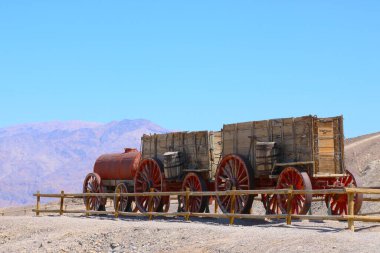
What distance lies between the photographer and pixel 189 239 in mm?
16047

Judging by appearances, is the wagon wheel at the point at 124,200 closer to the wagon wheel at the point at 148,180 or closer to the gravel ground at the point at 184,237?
the wagon wheel at the point at 148,180

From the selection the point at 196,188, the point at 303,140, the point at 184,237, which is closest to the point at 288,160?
the point at 303,140

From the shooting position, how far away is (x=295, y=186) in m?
19.3

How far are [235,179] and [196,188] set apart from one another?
2.42 m

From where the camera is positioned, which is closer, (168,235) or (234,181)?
(168,235)

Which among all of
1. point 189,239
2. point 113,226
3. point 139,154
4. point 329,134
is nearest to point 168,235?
point 189,239

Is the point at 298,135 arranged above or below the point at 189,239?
above

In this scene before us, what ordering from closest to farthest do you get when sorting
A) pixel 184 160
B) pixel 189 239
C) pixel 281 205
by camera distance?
1. pixel 189 239
2. pixel 281 205
3. pixel 184 160

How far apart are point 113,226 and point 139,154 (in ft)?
27.2

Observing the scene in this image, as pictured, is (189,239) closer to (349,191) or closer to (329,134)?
(349,191)

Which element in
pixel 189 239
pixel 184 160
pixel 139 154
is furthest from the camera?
pixel 139 154

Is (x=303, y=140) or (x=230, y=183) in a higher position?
(x=303, y=140)

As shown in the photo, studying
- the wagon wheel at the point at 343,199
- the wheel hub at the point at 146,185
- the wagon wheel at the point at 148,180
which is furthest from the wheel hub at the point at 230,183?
the wheel hub at the point at 146,185

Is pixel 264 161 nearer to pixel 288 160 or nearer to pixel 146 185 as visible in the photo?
pixel 288 160
